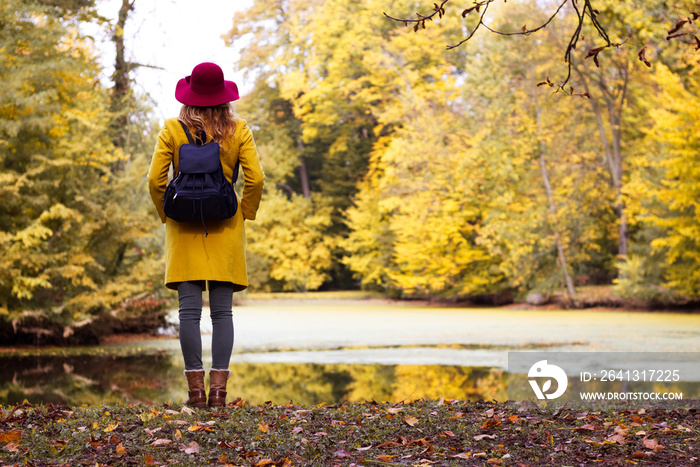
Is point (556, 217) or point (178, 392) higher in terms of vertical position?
point (556, 217)

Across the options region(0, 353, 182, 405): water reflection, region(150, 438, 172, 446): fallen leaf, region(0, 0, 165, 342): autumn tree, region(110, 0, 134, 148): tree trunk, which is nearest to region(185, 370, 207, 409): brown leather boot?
region(150, 438, 172, 446): fallen leaf

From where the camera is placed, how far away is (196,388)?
417cm

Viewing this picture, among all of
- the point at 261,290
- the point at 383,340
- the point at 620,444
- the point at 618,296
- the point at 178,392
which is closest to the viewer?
the point at 620,444

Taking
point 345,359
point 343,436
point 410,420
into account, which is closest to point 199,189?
point 343,436

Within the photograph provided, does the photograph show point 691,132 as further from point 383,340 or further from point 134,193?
point 134,193

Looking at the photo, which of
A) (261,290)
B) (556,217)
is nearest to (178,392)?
(556,217)

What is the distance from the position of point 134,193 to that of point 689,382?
8.83 m

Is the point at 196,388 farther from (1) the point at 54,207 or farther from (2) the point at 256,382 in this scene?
(1) the point at 54,207

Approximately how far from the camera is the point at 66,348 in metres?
10.6

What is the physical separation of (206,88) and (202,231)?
796 millimetres

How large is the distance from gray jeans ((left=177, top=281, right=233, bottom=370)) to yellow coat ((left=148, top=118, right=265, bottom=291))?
0.30ft

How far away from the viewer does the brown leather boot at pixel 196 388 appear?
163 inches

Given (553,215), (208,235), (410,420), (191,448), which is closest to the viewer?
(191,448)

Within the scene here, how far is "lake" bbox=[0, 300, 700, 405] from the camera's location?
20.6 feet
